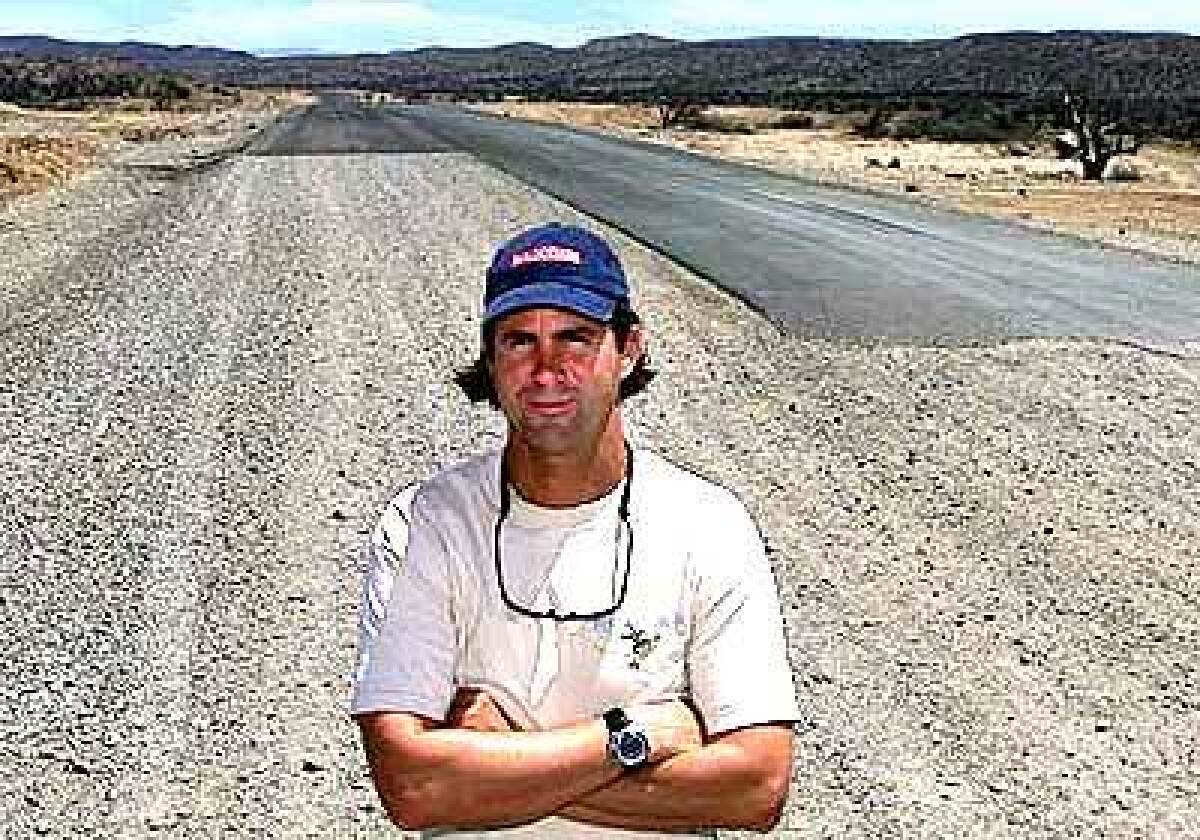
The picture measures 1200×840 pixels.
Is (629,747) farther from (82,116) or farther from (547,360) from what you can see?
(82,116)

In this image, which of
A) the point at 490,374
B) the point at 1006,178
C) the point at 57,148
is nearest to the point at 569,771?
the point at 490,374

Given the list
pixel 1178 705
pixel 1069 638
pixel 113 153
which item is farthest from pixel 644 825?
pixel 113 153

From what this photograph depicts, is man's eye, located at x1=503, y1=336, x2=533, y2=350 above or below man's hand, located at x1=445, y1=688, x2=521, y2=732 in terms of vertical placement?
above

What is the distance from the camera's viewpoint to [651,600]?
114 inches

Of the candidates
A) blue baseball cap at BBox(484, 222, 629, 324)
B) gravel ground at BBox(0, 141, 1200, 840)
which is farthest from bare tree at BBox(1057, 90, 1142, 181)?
blue baseball cap at BBox(484, 222, 629, 324)

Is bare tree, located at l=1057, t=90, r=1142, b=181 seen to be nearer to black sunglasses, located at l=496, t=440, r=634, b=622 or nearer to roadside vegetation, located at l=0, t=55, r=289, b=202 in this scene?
roadside vegetation, located at l=0, t=55, r=289, b=202

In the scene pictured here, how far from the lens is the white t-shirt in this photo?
114 inches

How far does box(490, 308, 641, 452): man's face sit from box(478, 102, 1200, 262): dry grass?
16.6 m

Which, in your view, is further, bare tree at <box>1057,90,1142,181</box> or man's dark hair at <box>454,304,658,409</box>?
bare tree at <box>1057,90,1142,181</box>

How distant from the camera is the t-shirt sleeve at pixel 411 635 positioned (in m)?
2.90

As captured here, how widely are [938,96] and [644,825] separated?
112 metres

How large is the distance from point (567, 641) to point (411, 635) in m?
0.28

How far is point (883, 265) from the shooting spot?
1759cm

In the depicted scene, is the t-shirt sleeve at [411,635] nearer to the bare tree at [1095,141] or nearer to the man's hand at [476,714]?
the man's hand at [476,714]
